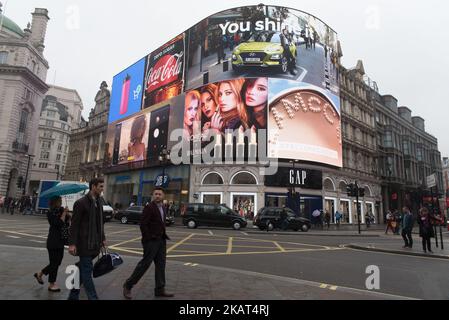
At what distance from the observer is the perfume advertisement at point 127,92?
1962 inches

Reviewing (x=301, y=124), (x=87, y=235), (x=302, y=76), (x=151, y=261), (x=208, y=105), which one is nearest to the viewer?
(x=87, y=235)

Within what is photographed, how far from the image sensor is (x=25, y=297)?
4844mm

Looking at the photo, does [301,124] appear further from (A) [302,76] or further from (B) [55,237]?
(B) [55,237]

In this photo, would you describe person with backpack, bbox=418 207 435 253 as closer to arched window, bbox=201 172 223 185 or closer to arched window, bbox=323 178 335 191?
arched window, bbox=201 172 223 185

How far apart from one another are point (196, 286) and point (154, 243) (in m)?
1.32

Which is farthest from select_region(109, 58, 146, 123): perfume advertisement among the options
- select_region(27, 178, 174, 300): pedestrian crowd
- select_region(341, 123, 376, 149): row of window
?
select_region(27, 178, 174, 300): pedestrian crowd

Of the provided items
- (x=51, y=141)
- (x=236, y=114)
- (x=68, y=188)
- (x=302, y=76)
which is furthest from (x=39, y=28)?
(x=302, y=76)

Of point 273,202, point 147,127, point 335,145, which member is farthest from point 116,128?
point 335,145

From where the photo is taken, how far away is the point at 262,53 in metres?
35.7

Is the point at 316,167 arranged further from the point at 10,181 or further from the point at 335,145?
the point at 10,181

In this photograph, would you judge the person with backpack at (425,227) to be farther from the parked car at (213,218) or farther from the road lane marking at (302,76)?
the road lane marking at (302,76)

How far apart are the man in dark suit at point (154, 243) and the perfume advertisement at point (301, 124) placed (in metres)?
28.7

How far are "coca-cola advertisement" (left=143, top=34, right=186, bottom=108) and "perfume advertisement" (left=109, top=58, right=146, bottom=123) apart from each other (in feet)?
6.46

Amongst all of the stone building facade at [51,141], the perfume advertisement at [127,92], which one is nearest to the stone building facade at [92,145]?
the perfume advertisement at [127,92]
